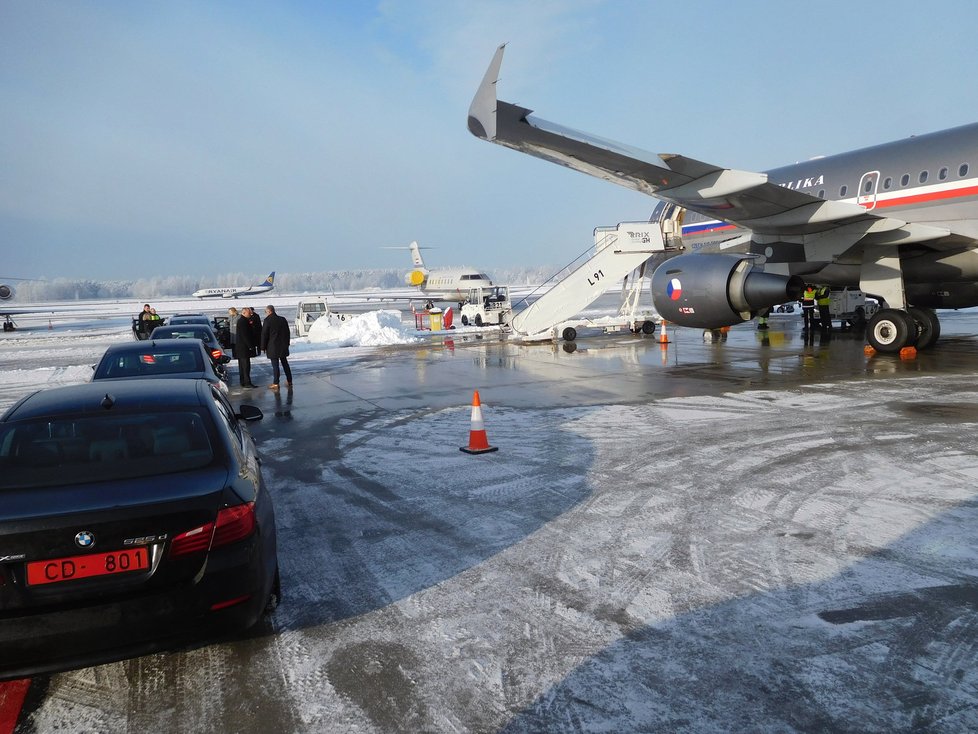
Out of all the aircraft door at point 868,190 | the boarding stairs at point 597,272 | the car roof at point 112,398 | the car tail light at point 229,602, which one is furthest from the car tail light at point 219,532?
the boarding stairs at point 597,272

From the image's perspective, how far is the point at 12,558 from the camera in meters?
2.95

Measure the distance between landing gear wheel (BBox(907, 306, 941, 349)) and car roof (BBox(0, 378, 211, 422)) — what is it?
49.6ft

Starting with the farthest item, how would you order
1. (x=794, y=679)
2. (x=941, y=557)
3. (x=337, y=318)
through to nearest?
(x=337, y=318) < (x=941, y=557) < (x=794, y=679)

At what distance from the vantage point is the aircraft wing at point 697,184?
35.4 ft

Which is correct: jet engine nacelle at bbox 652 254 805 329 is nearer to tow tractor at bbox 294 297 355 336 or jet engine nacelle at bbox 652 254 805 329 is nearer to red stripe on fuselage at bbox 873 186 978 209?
red stripe on fuselage at bbox 873 186 978 209

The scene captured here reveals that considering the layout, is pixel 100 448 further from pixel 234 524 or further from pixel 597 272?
pixel 597 272

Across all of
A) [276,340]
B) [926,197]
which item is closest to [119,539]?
[276,340]

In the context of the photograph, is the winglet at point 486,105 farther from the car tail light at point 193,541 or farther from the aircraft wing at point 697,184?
the car tail light at point 193,541

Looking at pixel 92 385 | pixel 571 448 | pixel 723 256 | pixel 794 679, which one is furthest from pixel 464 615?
pixel 723 256

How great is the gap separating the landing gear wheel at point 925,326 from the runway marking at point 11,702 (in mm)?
16269

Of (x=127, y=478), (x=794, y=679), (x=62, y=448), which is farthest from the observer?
(x=62, y=448)

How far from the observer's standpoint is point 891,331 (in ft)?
46.5

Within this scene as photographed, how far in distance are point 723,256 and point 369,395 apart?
7.74 metres

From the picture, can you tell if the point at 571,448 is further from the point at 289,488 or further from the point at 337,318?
the point at 337,318
